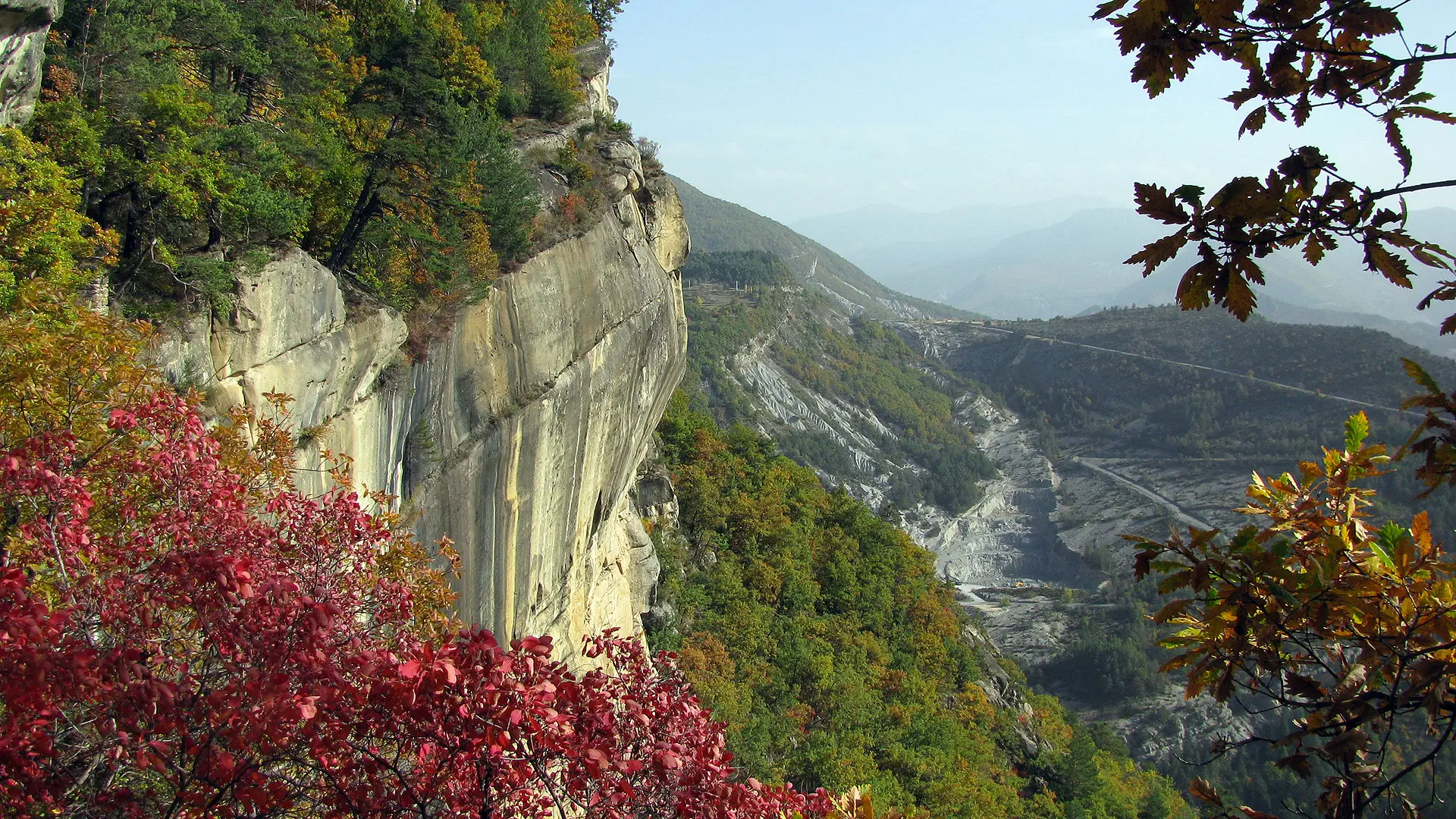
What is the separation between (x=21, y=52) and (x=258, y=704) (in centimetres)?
801

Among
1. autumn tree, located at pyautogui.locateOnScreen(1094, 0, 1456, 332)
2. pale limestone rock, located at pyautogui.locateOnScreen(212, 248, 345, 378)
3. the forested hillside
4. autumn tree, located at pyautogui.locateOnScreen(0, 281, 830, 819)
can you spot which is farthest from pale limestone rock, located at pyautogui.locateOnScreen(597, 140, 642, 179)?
autumn tree, located at pyautogui.locateOnScreen(1094, 0, 1456, 332)

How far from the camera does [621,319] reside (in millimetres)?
16188

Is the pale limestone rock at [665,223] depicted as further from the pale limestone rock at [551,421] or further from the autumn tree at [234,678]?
the autumn tree at [234,678]

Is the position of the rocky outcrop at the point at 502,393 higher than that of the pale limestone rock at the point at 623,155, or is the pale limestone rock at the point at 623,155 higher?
the pale limestone rock at the point at 623,155

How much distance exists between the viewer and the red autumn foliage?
9.86ft

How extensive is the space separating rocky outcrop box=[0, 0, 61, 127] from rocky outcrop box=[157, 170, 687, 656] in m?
2.35

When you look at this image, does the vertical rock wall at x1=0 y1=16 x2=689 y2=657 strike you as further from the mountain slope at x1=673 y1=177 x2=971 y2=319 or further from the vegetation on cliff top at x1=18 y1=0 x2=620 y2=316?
the mountain slope at x1=673 y1=177 x2=971 y2=319

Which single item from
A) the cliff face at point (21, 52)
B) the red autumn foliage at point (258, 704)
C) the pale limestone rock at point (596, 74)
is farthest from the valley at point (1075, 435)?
the red autumn foliage at point (258, 704)

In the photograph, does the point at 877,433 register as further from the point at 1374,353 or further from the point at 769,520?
the point at 769,520

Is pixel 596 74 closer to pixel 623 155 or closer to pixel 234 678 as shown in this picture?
pixel 623 155

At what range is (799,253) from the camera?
166500 mm

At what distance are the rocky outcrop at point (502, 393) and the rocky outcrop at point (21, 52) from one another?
235 centimetres

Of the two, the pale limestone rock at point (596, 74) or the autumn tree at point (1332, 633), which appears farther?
the pale limestone rock at point (596, 74)

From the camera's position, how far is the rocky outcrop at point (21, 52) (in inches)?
283
